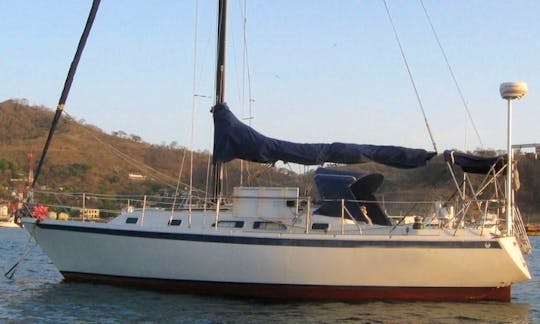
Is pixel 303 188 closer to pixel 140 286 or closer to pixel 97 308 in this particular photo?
pixel 140 286

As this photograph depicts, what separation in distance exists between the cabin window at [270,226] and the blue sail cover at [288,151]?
Answer: 1.63m

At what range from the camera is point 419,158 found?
16812 millimetres

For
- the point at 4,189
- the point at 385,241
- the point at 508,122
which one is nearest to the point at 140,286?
the point at 385,241

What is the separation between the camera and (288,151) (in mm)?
17406

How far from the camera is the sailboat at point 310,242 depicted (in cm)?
1592

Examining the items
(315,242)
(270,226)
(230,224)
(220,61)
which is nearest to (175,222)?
(230,224)

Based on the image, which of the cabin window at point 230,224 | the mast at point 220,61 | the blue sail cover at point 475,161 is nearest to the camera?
the blue sail cover at point 475,161

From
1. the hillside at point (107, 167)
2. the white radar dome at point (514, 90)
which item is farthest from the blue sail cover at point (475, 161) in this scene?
the hillside at point (107, 167)

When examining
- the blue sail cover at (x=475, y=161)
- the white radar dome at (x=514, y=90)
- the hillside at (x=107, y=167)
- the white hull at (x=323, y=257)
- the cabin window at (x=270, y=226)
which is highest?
the hillside at (x=107, y=167)

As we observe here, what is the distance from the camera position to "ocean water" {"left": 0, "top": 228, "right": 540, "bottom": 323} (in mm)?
14422

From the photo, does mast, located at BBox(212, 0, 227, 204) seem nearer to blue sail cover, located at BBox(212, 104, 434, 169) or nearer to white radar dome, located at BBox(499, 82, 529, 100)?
blue sail cover, located at BBox(212, 104, 434, 169)

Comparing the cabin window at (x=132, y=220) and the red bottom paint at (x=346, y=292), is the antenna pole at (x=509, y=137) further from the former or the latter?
the cabin window at (x=132, y=220)

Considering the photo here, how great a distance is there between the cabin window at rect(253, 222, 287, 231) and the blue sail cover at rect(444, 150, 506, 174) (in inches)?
164

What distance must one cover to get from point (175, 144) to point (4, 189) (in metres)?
28.7
